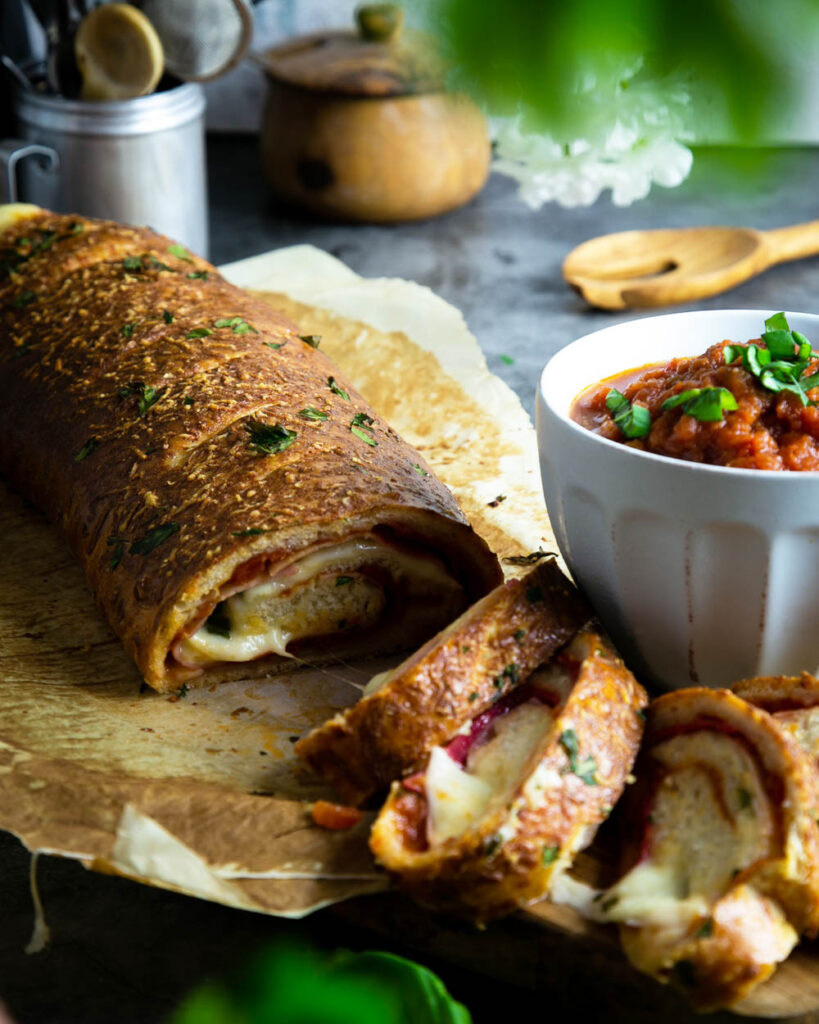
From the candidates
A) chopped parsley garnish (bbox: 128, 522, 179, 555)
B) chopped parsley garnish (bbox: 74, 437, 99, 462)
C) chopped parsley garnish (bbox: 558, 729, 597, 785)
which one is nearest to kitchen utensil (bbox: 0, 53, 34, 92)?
chopped parsley garnish (bbox: 74, 437, 99, 462)

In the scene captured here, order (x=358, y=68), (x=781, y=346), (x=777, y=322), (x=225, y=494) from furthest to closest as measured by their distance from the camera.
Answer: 1. (x=358, y=68)
2. (x=225, y=494)
3. (x=777, y=322)
4. (x=781, y=346)

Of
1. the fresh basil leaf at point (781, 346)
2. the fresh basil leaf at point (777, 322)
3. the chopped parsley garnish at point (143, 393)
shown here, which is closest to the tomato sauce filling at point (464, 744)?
the fresh basil leaf at point (781, 346)

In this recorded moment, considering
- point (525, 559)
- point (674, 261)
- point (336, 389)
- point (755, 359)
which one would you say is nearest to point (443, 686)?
point (755, 359)

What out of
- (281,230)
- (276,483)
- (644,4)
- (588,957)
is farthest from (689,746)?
(281,230)

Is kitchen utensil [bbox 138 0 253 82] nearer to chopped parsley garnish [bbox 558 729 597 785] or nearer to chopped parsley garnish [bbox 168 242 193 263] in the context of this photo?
chopped parsley garnish [bbox 168 242 193 263]

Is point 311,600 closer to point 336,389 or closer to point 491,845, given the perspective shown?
point 336,389

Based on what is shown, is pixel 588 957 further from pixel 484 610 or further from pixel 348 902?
pixel 484 610
